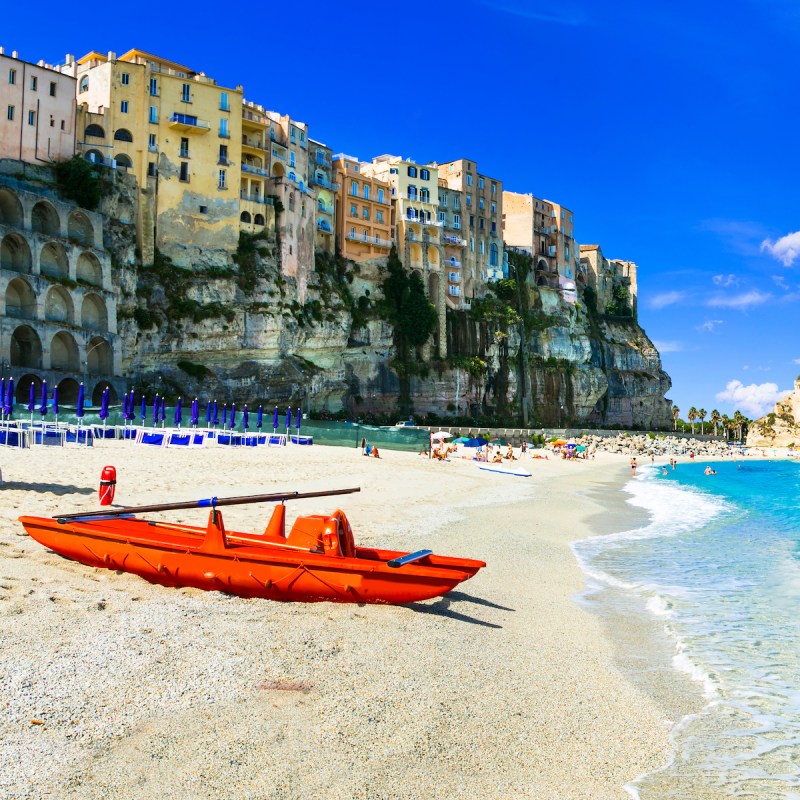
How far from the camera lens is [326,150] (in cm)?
6988

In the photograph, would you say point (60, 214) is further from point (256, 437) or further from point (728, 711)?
point (728, 711)

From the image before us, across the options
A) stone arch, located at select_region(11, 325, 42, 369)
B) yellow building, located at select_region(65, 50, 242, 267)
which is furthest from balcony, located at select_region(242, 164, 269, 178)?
stone arch, located at select_region(11, 325, 42, 369)

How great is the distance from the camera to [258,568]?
9164 millimetres

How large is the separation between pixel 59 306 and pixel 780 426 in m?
126

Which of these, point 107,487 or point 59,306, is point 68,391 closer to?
point 59,306

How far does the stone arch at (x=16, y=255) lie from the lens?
4519 centimetres

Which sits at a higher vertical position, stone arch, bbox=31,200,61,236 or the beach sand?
stone arch, bbox=31,200,61,236

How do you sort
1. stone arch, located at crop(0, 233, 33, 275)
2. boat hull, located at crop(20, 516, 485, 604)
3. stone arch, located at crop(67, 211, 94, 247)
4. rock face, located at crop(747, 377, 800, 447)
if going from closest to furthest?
boat hull, located at crop(20, 516, 485, 604) < stone arch, located at crop(0, 233, 33, 275) < stone arch, located at crop(67, 211, 94, 247) < rock face, located at crop(747, 377, 800, 447)

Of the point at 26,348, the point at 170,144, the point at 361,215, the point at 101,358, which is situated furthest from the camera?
the point at 361,215

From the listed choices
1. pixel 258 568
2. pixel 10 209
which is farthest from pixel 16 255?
pixel 258 568

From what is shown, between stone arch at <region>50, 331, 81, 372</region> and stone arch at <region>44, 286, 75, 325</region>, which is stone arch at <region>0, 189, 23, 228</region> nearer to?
stone arch at <region>44, 286, 75, 325</region>

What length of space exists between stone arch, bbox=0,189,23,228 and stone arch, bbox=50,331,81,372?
7.34 m

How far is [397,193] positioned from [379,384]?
69.4 ft

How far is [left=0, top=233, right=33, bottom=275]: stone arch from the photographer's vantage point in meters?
45.2
